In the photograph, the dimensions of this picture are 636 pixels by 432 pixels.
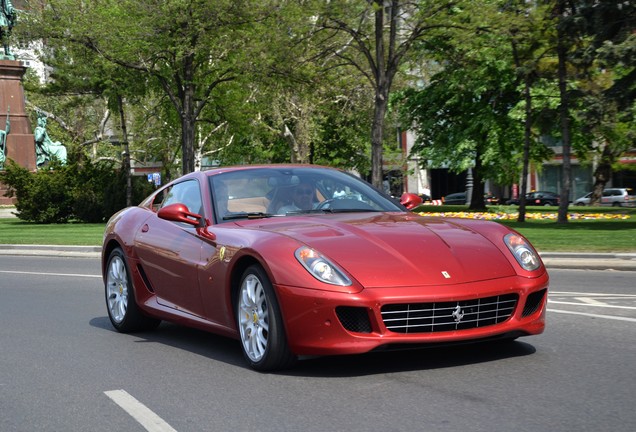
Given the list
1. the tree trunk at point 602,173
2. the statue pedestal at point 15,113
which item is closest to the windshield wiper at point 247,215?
the statue pedestal at point 15,113

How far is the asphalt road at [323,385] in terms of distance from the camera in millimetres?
5320

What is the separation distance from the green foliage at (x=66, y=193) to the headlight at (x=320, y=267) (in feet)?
109

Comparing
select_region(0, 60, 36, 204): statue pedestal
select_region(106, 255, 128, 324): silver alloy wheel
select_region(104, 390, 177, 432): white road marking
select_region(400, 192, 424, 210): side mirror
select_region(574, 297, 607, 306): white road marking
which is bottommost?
select_region(574, 297, 607, 306): white road marking

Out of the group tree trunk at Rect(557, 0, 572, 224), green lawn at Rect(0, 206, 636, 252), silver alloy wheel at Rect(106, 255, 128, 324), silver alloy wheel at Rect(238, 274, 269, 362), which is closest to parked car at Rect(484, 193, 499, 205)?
green lawn at Rect(0, 206, 636, 252)

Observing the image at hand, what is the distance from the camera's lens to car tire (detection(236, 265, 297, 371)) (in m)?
6.50

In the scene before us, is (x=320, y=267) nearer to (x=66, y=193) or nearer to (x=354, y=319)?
(x=354, y=319)

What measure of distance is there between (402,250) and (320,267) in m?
0.55

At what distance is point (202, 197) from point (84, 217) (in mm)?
32699

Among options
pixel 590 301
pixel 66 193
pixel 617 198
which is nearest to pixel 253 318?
pixel 590 301

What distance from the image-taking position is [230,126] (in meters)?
45.6

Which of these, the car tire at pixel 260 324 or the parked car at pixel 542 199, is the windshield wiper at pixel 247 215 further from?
the parked car at pixel 542 199

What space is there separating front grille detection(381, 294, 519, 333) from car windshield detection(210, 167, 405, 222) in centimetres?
172

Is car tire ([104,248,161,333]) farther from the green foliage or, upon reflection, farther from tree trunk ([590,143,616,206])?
tree trunk ([590,143,616,206])

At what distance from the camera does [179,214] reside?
7590 mm
